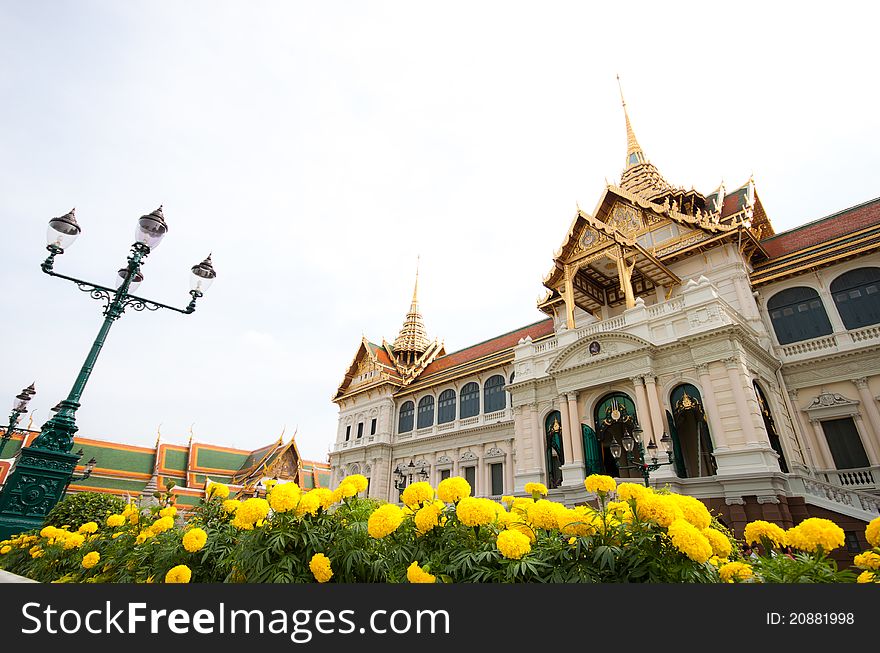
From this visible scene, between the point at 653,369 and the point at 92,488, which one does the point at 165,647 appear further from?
the point at 92,488

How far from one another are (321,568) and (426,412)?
27161mm

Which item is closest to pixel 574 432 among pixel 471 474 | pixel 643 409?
pixel 643 409

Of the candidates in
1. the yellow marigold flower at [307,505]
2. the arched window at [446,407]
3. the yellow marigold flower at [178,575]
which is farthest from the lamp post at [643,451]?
the arched window at [446,407]

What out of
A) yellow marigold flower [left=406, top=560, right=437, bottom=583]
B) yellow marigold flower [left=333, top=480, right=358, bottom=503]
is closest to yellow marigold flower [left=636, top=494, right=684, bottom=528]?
yellow marigold flower [left=406, top=560, right=437, bottom=583]

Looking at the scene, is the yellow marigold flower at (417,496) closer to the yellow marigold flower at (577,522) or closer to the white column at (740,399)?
the yellow marigold flower at (577,522)

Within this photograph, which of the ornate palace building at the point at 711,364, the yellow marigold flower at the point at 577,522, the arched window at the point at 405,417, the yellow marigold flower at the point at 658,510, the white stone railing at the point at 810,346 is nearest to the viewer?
the yellow marigold flower at the point at 658,510

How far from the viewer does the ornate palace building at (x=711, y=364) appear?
13875 millimetres

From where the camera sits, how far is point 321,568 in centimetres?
347

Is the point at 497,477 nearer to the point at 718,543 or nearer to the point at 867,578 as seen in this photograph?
the point at 718,543

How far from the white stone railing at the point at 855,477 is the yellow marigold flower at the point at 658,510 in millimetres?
16195

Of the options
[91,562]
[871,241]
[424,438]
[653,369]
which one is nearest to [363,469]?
[424,438]

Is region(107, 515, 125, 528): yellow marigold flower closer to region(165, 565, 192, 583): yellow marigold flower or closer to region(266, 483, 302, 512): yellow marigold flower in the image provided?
region(165, 565, 192, 583): yellow marigold flower

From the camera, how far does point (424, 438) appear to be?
28.7 metres

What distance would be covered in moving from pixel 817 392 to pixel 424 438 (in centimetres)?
2019
